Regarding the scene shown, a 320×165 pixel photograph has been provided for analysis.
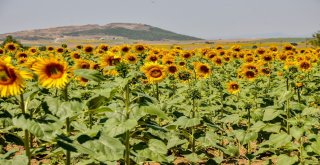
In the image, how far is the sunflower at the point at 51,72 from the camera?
10.8 ft

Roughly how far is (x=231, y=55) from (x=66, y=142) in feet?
43.6

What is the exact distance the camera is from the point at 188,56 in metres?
14.5

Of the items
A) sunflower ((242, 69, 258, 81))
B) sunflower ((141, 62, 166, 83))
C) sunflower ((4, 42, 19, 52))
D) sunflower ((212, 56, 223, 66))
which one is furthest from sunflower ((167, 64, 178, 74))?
sunflower ((4, 42, 19, 52))

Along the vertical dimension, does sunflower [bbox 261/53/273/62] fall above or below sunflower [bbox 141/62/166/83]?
below

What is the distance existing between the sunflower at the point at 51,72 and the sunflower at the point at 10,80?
42cm

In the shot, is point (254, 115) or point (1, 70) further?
point (254, 115)

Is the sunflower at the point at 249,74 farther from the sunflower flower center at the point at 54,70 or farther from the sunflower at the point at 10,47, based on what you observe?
the sunflower at the point at 10,47

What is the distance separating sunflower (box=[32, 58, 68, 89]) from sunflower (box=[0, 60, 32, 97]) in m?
0.42

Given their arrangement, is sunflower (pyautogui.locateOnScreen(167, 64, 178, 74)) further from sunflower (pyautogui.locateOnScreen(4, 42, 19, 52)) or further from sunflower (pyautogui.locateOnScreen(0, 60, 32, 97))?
sunflower (pyautogui.locateOnScreen(4, 42, 19, 52))

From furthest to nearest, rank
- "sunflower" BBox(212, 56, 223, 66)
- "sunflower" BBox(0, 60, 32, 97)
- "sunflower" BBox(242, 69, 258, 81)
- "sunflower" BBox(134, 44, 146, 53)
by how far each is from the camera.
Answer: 1. "sunflower" BBox(212, 56, 223, 66)
2. "sunflower" BBox(134, 44, 146, 53)
3. "sunflower" BBox(242, 69, 258, 81)
4. "sunflower" BBox(0, 60, 32, 97)

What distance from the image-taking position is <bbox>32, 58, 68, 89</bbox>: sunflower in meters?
3.29

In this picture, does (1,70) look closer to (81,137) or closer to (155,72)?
(81,137)

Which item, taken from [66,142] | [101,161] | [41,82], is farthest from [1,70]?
[101,161]

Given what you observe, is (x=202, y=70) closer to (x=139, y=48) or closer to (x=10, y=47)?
(x=139, y=48)
